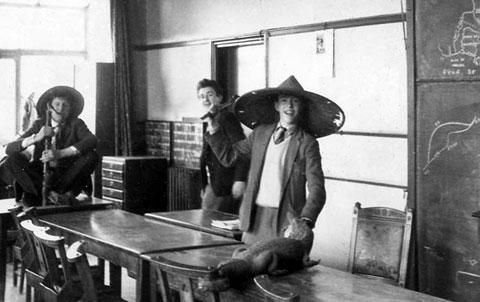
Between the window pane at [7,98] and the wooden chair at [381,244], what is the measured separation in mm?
6244

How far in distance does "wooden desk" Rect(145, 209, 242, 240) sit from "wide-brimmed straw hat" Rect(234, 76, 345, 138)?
718 millimetres

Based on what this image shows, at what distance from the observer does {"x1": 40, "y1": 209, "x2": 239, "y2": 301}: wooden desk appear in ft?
12.6

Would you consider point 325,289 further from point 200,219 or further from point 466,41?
point 466,41

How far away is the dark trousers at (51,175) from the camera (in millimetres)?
5738

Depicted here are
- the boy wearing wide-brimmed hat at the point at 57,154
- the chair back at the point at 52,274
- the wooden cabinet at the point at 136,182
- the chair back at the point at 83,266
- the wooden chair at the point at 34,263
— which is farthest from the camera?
the wooden cabinet at the point at 136,182

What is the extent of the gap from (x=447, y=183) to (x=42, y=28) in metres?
6.38

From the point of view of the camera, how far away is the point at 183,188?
338 inches

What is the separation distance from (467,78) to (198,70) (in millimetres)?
4305

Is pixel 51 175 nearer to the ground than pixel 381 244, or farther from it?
farther from it

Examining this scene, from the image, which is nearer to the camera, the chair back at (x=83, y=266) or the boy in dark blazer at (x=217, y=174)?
the chair back at (x=83, y=266)

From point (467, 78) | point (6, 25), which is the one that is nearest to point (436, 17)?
point (467, 78)

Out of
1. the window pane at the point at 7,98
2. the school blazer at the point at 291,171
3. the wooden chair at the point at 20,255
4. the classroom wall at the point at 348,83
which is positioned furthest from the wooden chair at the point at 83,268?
the window pane at the point at 7,98

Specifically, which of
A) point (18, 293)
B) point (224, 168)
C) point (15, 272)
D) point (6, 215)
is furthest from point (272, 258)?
point (15, 272)

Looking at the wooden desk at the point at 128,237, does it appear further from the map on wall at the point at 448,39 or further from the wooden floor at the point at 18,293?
the map on wall at the point at 448,39
